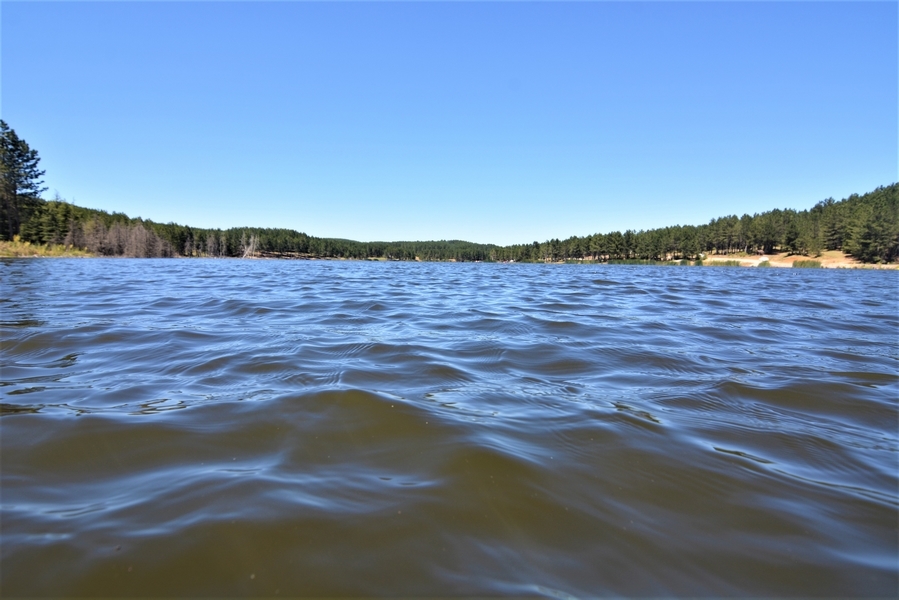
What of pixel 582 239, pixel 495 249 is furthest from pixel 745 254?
pixel 495 249

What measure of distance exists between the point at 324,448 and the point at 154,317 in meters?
6.48

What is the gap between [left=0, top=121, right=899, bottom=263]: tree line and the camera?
182ft

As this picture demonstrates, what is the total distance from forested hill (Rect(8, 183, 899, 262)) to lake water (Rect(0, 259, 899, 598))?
81195 mm

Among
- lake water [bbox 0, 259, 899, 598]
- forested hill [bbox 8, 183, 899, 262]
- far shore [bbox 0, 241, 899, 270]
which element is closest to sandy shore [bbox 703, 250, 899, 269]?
far shore [bbox 0, 241, 899, 270]

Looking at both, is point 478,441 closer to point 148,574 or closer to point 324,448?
point 324,448

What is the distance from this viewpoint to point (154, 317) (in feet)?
23.6

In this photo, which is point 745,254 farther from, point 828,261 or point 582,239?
point 582,239

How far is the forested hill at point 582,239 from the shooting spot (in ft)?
235

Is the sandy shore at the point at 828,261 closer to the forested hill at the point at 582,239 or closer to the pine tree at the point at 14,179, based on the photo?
the forested hill at the point at 582,239

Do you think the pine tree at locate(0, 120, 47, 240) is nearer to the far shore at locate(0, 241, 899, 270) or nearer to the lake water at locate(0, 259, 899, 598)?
the far shore at locate(0, 241, 899, 270)

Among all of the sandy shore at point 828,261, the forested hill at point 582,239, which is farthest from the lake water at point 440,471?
the sandy shore at point 828,261

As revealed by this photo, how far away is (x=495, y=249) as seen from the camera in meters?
190

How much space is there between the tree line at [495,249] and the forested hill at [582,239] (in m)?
0.20

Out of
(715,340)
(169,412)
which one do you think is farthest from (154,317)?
(715,340)
